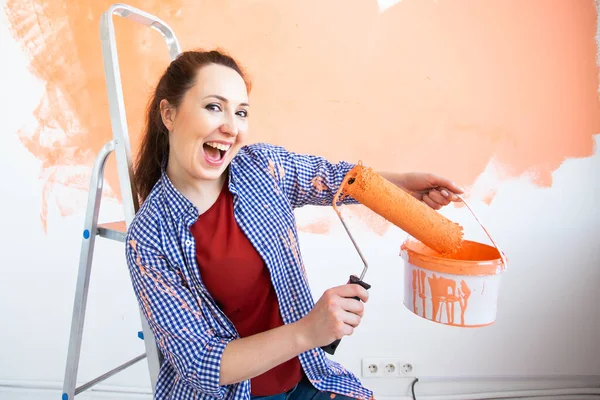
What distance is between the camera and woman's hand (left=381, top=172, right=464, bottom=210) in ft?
3.63

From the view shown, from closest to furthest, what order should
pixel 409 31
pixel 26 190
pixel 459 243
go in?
pixel 459 243 < pixel 409 31 < pixel 26 190

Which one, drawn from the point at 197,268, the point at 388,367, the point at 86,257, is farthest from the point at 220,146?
the point at 388,367

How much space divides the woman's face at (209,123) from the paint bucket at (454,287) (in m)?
0.48

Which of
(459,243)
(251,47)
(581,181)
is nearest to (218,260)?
(459,243)

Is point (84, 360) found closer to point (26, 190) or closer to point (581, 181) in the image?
point (26, 190)

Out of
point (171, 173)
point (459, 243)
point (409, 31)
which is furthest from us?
point (409, 31)

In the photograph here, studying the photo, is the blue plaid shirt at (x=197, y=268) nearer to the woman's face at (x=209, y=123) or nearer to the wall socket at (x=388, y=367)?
the woman's face at (x=209, y=123)

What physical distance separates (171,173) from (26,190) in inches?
46.1

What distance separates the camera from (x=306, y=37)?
1713 millimetres

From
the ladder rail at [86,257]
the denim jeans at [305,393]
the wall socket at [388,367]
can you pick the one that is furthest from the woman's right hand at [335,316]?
the wall socket at [388,367]

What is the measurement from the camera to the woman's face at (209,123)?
1000 mm

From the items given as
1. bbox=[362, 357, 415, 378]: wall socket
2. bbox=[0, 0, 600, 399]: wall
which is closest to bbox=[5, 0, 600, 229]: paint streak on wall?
bbox=[0, 0, 600, 399]: wall

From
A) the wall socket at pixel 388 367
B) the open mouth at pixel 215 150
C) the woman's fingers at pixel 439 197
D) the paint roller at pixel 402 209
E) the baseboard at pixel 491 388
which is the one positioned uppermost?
the open mouth at pixel 215 150

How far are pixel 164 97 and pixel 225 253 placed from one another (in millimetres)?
416
